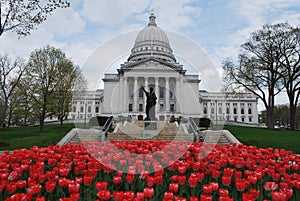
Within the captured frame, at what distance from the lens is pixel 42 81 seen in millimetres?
25641

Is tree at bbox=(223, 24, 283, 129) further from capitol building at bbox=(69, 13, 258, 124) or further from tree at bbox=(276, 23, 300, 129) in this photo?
capitol building at bbox=(69, 13, 258, 124)

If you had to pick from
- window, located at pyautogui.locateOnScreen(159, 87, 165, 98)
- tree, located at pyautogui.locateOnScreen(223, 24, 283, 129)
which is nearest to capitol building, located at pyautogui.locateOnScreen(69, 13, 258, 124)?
window, located at pyautogui.locateOnScreen(159, 87, 165, 98)

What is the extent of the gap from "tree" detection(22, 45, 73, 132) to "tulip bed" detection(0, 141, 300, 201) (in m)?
21.7

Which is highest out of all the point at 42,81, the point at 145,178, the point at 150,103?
the point at 42,81

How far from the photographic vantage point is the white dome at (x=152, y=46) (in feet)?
227

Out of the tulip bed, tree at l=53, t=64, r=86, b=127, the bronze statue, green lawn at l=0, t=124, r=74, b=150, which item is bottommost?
green lawn at l=0, t=124, r=74, b=150

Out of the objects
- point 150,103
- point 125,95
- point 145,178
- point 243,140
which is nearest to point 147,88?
point 125,95

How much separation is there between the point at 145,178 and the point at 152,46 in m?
69.6

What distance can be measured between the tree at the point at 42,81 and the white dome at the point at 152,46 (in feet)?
142

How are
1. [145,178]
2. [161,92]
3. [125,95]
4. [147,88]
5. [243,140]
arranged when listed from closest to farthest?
[145,178] → [243,140] → [147,88] → [125,95] → [161,92]

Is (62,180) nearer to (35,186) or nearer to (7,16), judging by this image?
(35,186)

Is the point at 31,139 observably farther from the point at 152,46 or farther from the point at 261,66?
the point at 152,46

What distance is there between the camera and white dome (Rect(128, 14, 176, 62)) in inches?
2726

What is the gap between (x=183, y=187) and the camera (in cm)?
355
